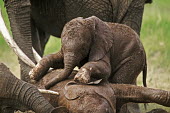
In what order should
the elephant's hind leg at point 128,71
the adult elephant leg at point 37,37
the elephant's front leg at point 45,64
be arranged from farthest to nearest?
the adult elephant leg at point 37,37 < the elephant's hind leg at point 128,71 < the elephant's front leg at point 45,64

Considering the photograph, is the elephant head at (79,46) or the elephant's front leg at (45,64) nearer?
the elephant head at (79,46)

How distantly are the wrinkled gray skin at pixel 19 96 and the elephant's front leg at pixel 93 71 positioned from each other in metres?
0.21

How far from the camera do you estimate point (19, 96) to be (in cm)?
408

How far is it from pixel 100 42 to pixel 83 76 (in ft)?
1.14

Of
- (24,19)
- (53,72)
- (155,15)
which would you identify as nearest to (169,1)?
(155,15)

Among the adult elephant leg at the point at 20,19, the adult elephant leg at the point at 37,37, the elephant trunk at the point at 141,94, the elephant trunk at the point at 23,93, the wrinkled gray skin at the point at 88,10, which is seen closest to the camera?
the elephant trunk at the point at 23,93

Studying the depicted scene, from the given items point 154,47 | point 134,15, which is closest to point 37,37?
point 134,15

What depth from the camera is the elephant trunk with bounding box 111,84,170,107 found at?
14.0ft

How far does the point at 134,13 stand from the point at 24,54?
141cm

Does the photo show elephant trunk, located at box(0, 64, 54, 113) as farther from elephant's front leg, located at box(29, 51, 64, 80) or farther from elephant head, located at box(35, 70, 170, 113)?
elephant's front leg, located at box(29, 51, 64, 80)

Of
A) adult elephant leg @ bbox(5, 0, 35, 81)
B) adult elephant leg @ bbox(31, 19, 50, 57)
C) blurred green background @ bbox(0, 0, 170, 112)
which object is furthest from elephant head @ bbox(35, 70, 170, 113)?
blurred green background @ bbox(0, 0, 170, 112)

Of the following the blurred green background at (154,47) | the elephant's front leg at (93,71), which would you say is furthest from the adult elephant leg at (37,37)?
the elephant's front leg at (93,71)

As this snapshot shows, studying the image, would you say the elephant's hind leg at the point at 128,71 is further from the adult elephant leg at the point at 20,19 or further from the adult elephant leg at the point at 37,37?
the adult elephant leg at the point at 37,37

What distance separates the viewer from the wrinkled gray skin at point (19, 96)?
402cm
